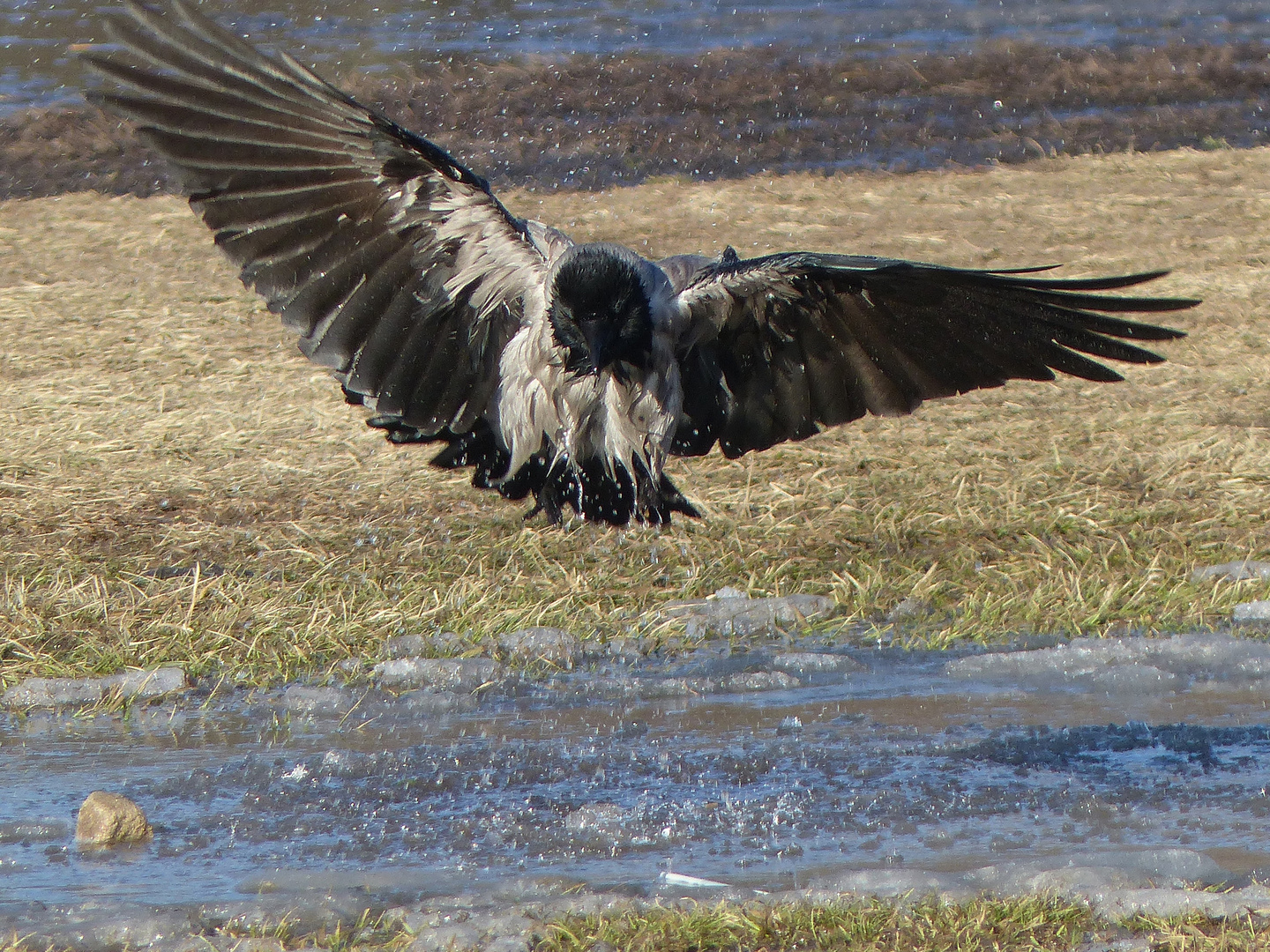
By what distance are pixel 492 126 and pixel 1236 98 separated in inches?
229

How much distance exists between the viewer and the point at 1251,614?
4.67 meters

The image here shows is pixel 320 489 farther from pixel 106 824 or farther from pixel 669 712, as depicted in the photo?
pixel 106 824

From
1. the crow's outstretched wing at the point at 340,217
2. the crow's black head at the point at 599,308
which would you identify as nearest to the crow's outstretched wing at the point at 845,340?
the crow's black head at the point at 599,308

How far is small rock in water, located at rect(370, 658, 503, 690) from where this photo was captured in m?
4.43

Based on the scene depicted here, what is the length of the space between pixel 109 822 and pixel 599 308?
166cm

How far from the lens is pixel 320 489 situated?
5.75m

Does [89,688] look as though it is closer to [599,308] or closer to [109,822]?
[109,822]

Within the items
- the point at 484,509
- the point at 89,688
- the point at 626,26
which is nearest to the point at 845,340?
the point at 484,509

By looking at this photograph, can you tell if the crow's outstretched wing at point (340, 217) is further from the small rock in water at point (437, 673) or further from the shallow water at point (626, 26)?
the shallow water at point (626, 26)

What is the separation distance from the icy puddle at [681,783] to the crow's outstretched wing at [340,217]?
3.00 feet

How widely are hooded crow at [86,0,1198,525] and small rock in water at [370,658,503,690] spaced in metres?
0.50

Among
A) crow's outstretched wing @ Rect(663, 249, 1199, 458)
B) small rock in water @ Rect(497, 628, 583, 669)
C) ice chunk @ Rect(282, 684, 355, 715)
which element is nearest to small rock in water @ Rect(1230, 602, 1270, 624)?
crow's outstretched wing @ Rect(663, 249, 1199, 458)

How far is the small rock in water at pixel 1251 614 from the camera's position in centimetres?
465

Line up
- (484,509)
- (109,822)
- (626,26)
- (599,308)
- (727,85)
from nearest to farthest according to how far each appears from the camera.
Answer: (109,822)
(599,308)
(484,509)
(727,85)
(626,26)
